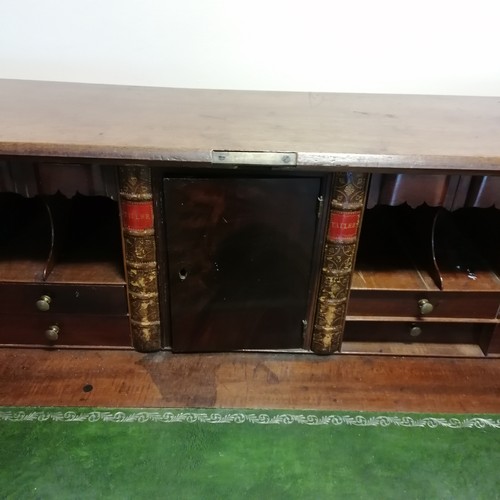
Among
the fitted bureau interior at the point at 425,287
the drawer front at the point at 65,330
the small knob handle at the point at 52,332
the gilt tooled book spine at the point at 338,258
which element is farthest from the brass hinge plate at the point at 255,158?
the small knob handle at the point at 52,332

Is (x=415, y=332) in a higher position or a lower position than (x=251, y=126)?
lower

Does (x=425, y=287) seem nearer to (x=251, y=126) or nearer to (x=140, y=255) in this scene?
(x=251, y=126)

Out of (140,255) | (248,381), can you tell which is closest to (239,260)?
(140,255)

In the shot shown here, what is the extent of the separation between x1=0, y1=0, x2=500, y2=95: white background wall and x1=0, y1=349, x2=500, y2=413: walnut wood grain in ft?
2.87

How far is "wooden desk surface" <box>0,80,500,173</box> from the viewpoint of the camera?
3.28ft

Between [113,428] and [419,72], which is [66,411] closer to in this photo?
[113,428]

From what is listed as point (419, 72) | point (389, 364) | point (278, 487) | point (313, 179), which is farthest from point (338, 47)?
point (278, 487)

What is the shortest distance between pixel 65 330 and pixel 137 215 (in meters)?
0.45

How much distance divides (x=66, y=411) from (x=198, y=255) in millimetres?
516

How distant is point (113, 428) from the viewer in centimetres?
115

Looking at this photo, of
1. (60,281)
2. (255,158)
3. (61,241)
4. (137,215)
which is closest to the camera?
(255,158)

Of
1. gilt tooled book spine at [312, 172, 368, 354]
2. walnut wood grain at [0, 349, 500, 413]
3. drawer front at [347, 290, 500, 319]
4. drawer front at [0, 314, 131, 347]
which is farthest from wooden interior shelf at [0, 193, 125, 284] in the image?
drawer front at [347, 290, 500, 319]

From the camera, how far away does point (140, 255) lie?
1173mm

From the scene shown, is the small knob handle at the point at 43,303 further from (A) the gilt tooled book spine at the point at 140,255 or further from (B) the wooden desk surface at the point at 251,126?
(B) the wooden desk surface at the point at 251,126
